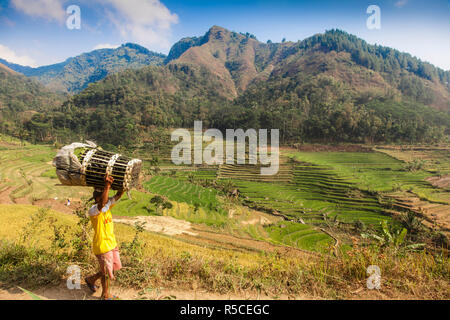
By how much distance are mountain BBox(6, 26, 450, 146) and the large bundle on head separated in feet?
203

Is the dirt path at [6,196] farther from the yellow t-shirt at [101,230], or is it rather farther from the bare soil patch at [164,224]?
the yellow t-shirt at [101,230]

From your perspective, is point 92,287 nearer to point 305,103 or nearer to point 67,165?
point 67,165

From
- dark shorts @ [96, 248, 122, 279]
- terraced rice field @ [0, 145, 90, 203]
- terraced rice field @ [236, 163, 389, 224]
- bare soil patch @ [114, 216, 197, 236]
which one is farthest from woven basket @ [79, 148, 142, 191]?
Answer: terraced rice field @ [236, 163, 389, 224]

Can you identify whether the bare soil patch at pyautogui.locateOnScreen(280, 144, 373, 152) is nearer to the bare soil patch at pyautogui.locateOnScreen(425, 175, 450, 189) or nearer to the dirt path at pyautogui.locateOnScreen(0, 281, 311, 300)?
the bare soil patch at pyautogui.locateOnScreen(425, 175, 450, 189)

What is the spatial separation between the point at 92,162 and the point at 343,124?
217 feet

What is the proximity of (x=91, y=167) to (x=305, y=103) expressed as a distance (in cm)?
8951

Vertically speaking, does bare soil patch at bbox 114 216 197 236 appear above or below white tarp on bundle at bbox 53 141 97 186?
below

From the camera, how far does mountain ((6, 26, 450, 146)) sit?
2386 inches

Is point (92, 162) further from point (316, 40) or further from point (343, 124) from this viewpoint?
point (316, 40)

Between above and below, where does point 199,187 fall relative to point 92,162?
below

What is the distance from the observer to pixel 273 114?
234ft

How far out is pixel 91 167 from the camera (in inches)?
107

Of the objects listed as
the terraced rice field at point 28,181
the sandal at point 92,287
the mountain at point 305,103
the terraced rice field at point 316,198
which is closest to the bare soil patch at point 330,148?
the mountain at point 305,103

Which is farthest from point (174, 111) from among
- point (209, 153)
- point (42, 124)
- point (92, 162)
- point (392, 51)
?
point (392, 51)
